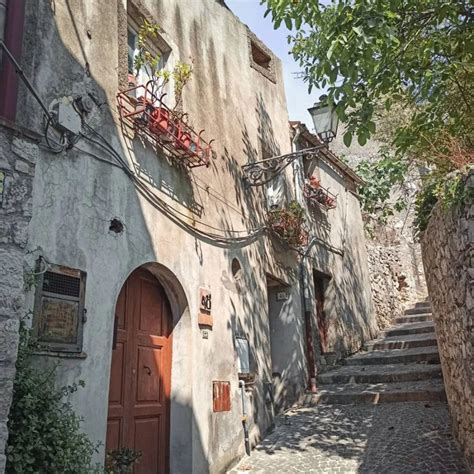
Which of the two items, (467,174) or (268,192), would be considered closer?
(467,174)

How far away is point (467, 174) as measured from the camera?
12.4ft

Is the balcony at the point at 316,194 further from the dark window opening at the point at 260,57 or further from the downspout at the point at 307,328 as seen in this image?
the dark window opening at the point at 260,57

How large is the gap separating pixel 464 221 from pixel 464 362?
138 centimetres

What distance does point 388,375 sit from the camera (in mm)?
8336

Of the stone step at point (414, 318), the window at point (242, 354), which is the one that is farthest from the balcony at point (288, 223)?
the stone step at point (414, 318)

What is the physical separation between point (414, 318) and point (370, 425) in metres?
8.73

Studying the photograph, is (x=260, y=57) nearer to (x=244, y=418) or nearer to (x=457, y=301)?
(x=457, y=301)

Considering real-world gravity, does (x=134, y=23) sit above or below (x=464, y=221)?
above

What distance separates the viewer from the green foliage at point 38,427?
110 inches

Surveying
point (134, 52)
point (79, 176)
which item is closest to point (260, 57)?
point (134, 52)

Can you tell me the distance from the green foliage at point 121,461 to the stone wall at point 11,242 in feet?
5.57

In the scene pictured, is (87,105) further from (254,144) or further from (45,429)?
(254,144)

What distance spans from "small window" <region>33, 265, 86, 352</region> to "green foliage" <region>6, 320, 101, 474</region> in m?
0.20

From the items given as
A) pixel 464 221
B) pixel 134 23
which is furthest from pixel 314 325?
pixel 134 23
